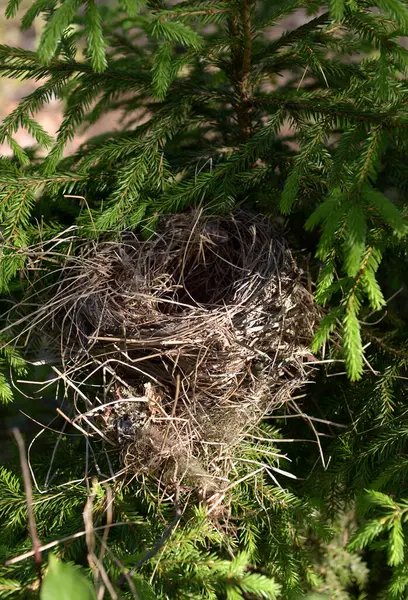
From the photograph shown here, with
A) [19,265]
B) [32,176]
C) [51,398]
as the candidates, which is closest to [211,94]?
[32,176]

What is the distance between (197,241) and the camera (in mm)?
1856

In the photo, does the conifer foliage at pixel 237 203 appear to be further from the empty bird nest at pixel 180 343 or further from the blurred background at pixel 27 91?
the blurred background at pixel 27 91

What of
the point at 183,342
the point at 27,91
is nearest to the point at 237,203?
the point at 183,342

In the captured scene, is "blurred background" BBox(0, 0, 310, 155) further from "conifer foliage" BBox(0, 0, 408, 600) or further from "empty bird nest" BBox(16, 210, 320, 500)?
"empty bird nest" BBox(16, 210, 320, 500)

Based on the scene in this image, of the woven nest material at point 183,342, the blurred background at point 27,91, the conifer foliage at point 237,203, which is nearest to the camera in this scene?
the conifer foliage at point 237,203

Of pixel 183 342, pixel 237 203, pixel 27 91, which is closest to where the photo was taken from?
pixel 183 342

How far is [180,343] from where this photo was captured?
1622 millimetres

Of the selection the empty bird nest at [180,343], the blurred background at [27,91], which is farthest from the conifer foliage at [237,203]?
the blurred background at [27,91]

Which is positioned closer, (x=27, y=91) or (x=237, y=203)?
(x=237, y=203)

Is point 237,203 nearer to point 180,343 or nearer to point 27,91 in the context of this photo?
point 180,343

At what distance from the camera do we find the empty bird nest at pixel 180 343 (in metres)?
1.63

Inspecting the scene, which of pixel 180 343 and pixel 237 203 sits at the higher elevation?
pixel 237 203

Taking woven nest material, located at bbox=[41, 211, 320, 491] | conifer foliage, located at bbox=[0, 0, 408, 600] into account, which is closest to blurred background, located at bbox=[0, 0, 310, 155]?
conifer foliage, located at bbox=[0, 0, 408, 600]

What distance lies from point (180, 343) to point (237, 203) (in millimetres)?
A: 543
